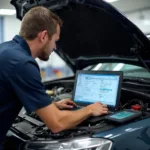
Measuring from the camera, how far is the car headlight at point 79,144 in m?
1.32

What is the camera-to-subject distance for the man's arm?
4.56 ft

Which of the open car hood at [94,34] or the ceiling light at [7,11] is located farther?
the ceiling light at [7,11]

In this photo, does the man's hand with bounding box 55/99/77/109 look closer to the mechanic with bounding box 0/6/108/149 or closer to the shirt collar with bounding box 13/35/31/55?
the mechanic with bounding box 0/6/108/149

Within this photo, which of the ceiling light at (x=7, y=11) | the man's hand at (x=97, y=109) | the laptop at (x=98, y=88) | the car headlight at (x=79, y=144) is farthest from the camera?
the ceiling light at (x=7, y=11)

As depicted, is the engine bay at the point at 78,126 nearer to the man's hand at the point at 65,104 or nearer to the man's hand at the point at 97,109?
the man's hand at the point at 97,109

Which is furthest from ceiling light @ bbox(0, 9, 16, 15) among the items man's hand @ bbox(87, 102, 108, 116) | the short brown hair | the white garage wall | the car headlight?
the car headlight

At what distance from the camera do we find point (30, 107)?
1.36 m

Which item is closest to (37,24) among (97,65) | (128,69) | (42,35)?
(42,35)

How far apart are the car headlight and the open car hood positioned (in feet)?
2.66

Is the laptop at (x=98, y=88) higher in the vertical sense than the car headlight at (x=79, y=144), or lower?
higher

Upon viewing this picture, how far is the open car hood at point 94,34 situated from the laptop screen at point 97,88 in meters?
0.33

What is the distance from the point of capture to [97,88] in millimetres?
1935

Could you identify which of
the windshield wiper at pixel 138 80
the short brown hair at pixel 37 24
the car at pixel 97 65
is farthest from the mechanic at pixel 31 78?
the windshield wiper at pixel 138 80

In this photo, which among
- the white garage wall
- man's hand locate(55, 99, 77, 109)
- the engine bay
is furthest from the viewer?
the white garage wall
